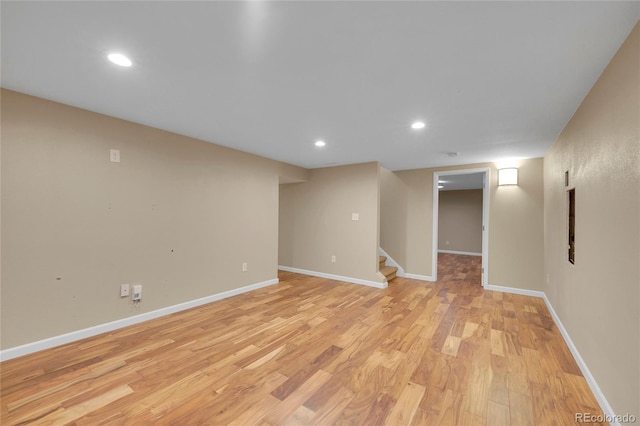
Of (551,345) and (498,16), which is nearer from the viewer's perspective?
(498,16)

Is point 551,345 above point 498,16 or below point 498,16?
below

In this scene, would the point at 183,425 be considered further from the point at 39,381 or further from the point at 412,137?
the point at 412,137

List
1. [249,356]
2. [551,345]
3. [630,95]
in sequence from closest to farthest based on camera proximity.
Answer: [630,95]
[249,356]
[551,345]

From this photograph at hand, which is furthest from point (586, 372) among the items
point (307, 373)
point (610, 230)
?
point (307, 373)

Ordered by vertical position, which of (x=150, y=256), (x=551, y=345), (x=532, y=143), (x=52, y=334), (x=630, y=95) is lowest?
(x=551, y=345)

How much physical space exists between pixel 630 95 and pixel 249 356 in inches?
122

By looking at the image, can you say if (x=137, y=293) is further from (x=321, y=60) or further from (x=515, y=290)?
(x=515, y=290)

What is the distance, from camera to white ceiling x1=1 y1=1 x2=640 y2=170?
1.25 metres

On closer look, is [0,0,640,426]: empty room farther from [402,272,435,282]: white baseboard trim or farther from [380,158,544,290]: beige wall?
[402,272,435,282]: white baseboard trim

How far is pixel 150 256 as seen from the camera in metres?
2.97

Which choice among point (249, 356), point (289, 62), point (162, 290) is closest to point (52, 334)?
point (162, 290)

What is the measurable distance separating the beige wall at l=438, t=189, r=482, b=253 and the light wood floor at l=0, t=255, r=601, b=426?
221 inches

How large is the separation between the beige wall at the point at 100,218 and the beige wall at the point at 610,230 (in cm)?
389

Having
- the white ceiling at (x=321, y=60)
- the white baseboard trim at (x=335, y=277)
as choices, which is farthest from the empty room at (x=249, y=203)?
the white baseboard trim at (x=335, y=277)
